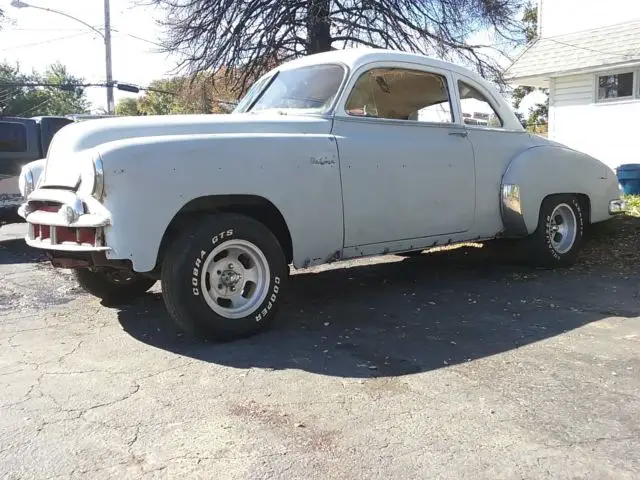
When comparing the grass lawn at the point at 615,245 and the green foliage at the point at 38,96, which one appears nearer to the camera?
the grass lawn at the point at 615,245

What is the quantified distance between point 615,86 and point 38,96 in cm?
5529

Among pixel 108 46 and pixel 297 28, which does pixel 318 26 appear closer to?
pixel 297 28

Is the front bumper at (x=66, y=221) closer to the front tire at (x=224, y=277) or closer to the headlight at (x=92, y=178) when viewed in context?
the headlight at (x=92, y=178)


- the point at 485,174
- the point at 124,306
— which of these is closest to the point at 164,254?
the point at 124,306

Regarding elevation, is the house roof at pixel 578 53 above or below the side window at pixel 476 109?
above

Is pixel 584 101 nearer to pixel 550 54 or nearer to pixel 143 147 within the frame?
pixel 550 54

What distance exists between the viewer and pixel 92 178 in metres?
3.95

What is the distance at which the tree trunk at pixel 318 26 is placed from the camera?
1225 cm

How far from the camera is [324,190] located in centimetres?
473

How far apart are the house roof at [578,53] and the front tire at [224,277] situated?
12068 mm

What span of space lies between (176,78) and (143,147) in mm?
10765

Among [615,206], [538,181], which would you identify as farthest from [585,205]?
[538,181]

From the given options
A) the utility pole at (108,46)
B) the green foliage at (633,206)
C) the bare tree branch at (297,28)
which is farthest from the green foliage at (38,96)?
the green foliage at (633,206)

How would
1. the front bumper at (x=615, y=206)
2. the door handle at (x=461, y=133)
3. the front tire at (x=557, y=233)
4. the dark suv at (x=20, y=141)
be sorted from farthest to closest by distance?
the dark suv at (x=20, y=141) → the front bumper at (x=615, y=206) → the front tire at (x=557, y=233) → the door handle at (x=461, y=133)
